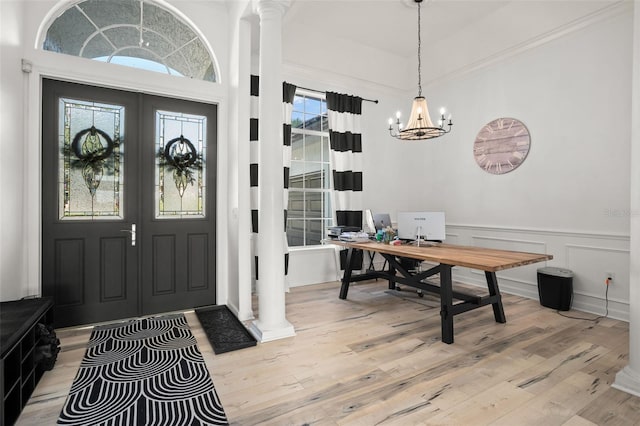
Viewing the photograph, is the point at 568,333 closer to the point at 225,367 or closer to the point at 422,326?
the point at 422,326

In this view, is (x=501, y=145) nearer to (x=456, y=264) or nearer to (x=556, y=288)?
(x=556, y=288)

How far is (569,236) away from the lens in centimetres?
354

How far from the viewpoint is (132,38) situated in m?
3.25

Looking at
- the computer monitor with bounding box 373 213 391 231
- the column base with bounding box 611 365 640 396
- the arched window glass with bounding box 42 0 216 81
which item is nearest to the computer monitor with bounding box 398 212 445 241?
the computer monitor with bounding box 373 213 391 231

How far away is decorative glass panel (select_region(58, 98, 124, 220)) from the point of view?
9.62ft

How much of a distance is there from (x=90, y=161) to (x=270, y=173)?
5.87 feet

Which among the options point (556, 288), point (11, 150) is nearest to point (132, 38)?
point (11, 150)

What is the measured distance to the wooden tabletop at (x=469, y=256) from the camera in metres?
2.45

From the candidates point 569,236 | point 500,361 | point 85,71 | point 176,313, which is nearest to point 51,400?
point 176,313

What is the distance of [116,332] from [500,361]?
10.6ft

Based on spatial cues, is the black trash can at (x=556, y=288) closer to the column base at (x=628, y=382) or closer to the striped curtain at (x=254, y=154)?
the column base at (x=628, y=382)

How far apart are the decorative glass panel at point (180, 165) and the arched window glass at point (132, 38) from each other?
551mm

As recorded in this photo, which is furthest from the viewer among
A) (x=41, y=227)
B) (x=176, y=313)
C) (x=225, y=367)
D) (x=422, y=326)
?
(x=176, y=313)

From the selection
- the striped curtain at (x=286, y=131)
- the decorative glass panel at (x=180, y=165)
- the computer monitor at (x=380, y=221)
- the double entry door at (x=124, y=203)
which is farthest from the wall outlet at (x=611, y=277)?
the decorative glass panel at (x=180, y=165)
